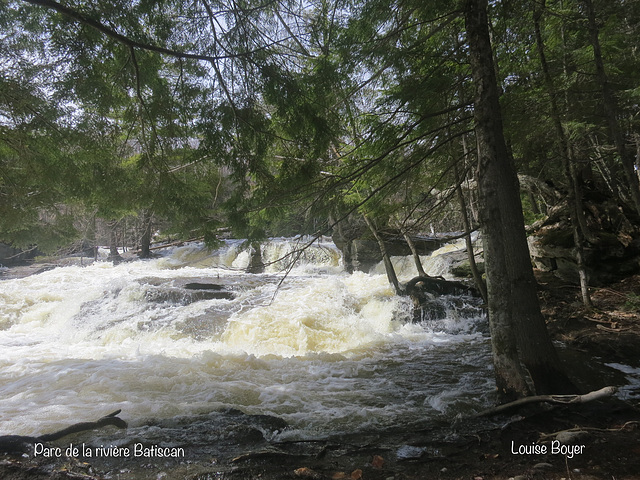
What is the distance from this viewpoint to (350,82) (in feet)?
15.9

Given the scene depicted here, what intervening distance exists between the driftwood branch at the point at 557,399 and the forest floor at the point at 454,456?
A: 75 millimetres

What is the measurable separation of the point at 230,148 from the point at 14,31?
10.8 feet

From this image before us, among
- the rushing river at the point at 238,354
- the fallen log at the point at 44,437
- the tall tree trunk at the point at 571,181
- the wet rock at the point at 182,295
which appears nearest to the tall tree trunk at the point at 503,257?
the rushing river at the point at 238,354

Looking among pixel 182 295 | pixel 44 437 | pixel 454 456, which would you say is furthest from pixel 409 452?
pixel 182 295

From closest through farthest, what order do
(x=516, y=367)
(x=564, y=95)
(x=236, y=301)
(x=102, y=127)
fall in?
(x=516, y=367) → (x=102, y=127) → (x=564, y=95) → (x=236, y=301)

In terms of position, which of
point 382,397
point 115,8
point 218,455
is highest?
point 115,8

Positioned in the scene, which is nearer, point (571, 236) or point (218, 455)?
point (218, 455)

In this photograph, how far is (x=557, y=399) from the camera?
10.7ft

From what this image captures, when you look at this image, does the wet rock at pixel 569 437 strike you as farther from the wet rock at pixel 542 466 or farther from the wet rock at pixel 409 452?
the wet rock at pixel 409 452

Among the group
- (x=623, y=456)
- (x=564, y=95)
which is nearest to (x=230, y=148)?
(x=623, y=456)

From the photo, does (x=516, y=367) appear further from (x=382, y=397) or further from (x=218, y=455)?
(x=218, y=455)

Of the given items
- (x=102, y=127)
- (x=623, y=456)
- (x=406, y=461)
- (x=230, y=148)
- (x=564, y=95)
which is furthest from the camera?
(x=564, y=95)

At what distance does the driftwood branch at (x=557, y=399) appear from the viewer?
3.01 metres

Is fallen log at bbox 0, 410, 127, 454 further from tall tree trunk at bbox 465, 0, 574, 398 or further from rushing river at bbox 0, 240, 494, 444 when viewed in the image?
tall tree trunk at bbox 465, 0, 574, 398
